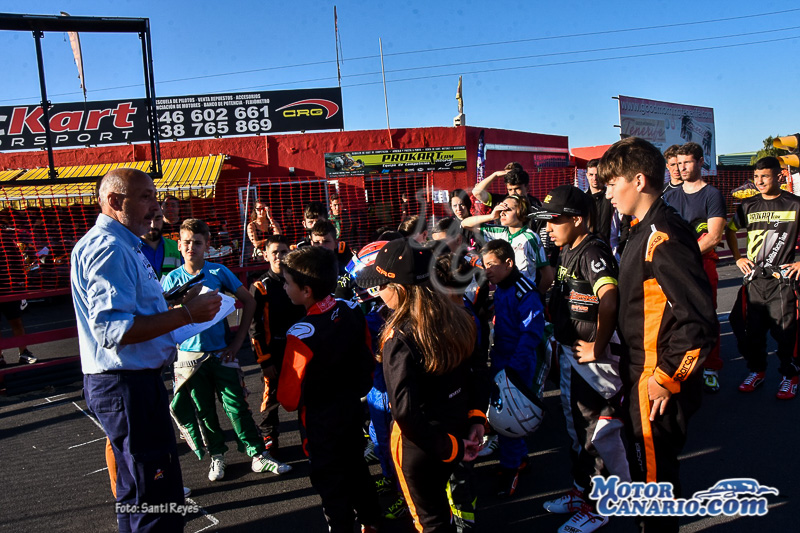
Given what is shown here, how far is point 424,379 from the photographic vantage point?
2398 millimetres

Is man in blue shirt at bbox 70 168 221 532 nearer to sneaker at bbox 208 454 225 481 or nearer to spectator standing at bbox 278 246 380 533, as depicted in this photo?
spectator standing at bbox 278 246 380 533

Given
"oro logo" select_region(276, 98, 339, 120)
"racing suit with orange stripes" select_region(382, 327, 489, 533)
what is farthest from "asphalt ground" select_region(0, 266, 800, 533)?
"oro logo" select_region(276, 98, 339, 120)

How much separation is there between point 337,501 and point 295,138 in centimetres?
1509

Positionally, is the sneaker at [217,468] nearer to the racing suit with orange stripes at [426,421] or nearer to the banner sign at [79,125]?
the racing suit with orange stripes at [426,421]

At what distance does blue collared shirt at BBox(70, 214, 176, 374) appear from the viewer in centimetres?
238

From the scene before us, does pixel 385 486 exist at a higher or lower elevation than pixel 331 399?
lower

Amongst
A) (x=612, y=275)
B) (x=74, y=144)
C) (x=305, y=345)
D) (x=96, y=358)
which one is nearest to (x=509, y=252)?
(x=612, y=275)

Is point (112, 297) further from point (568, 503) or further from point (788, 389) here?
point (788, 389)

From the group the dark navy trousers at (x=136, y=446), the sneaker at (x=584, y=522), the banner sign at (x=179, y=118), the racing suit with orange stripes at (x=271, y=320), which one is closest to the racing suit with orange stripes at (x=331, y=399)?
the dark navy trousers at (x=136, y=446)

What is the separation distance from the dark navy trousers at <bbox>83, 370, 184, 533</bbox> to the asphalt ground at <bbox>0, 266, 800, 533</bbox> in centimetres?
108

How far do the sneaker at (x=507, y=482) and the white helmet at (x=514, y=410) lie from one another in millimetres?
676

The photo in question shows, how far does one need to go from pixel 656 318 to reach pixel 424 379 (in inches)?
43.4

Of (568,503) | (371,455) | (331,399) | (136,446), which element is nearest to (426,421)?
(331,399)

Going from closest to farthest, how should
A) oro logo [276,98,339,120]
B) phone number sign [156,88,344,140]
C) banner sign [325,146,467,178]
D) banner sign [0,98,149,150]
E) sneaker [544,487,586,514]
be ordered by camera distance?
sneaker [544,487,586,514], banner sign [325,146,467,178], banner sign [0,98,149,150], phone number sign [156,88,344,140], oro logo [276,98,339,120]
